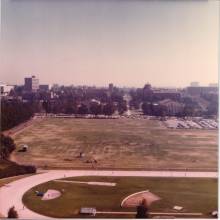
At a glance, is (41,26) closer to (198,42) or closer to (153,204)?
(198,42)

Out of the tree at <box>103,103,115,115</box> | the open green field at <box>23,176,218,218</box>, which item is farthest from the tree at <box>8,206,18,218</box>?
the tree at <box>103,103,115,115</box>

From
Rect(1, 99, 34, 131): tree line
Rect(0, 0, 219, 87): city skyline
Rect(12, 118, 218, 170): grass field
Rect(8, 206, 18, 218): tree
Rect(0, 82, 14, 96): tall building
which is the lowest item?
Rect(8, 206, 18, 218): tree

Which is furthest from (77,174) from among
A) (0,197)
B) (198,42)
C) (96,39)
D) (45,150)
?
(198,42)

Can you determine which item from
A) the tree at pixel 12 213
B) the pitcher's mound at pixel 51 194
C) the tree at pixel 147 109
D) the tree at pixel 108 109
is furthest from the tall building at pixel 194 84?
the tree at pixel 12 213

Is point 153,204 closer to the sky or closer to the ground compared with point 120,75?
closer to the ground

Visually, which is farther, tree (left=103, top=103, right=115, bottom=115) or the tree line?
tree (left=103, top=103, right=115, bottom=115)

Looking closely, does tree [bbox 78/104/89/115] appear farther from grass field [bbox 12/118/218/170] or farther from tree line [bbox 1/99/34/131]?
tree line [bbox 1/99/34/131]
